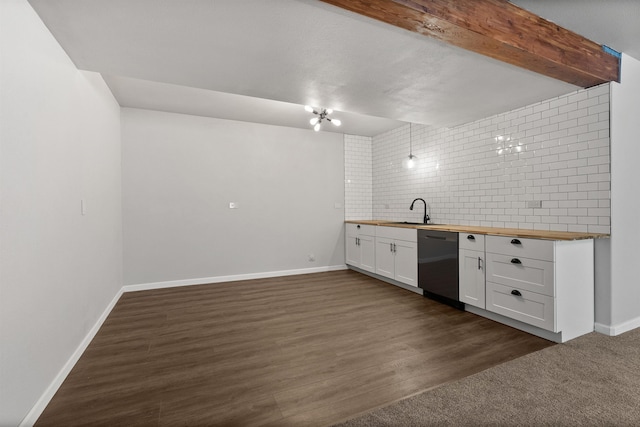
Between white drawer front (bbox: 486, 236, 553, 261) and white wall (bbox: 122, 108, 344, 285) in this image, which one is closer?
white drawer front (bbox: 486, 236, 553, 261)

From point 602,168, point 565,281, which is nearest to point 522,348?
point 565,281

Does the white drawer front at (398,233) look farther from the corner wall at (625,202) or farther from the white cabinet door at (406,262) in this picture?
the corner wall at (625,202)

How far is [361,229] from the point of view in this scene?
5.16 metres

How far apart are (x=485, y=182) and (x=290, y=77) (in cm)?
278

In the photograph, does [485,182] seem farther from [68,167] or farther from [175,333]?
[68,167]

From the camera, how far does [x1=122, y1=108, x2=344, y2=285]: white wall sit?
13.9ft

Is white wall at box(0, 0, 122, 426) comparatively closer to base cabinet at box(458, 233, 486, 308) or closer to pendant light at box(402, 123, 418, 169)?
base cabinet at box(458, 233, 486, 308)

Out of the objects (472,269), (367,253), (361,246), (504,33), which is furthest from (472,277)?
(504,33)

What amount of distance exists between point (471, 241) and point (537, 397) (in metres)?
1.68

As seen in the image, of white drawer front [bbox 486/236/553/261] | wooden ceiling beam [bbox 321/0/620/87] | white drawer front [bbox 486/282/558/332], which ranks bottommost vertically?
white drawer front [bbox 486/282/558/332]

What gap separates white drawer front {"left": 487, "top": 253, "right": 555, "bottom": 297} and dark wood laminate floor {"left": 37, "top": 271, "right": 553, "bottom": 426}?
454mm

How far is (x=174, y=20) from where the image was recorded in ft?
6.00

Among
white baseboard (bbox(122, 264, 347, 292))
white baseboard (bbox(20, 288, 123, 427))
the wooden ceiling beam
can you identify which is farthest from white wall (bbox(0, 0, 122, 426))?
the wooden ceiling beam

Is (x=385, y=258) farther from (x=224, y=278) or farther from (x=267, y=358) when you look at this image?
(x=267, y=358)
